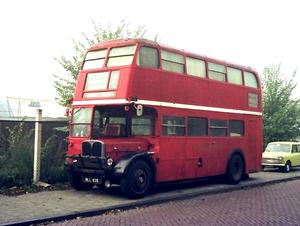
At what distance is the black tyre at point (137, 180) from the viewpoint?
1145cm

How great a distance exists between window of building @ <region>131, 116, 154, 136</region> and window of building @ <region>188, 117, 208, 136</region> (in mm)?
1706

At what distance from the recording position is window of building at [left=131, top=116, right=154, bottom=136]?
42.4ft

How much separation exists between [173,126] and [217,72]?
3.30m

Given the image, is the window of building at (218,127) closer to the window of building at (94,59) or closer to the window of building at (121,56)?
the window of building at (121,56)

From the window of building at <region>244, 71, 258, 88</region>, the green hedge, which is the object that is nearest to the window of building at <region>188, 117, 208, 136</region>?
the window of building at <region>244, 71, 258, 88</region>

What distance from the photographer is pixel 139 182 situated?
1187cm

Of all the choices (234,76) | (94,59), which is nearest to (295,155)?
(234,76)

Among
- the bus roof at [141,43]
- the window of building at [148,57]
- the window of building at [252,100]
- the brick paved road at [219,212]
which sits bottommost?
the brick paved road at [219,212]

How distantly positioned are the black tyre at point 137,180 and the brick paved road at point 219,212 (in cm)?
82

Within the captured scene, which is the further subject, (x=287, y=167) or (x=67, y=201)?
(x=287, y=167)

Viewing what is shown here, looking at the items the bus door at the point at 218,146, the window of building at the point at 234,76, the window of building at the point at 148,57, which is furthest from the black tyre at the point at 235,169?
the window of building at the point at 148,57

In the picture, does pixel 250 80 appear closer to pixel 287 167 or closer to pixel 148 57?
pixel 148 57

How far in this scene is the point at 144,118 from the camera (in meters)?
13.0

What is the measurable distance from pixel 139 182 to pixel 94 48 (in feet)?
14.5
